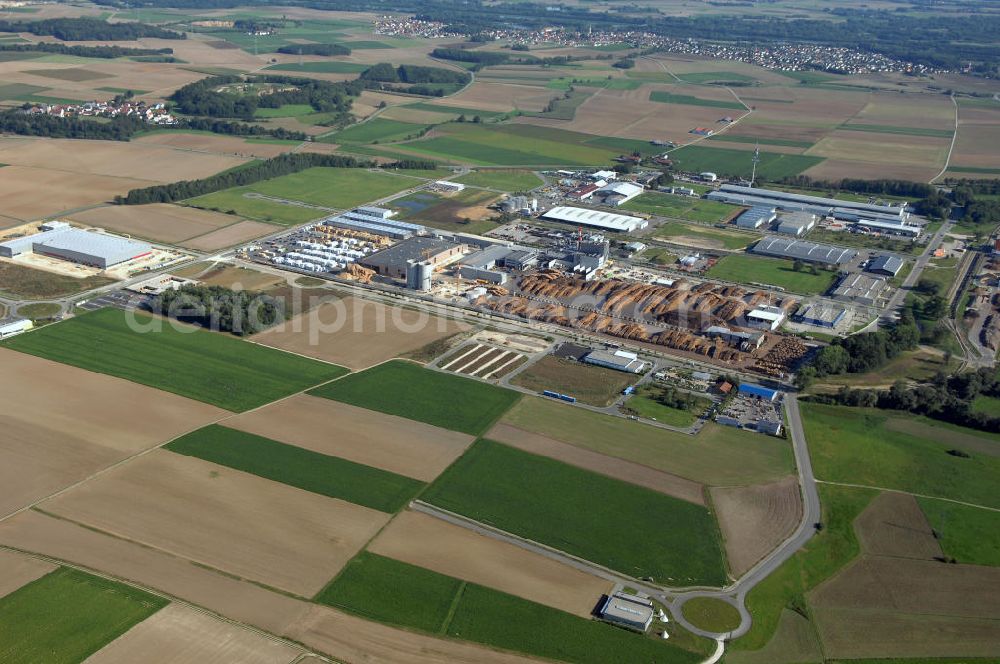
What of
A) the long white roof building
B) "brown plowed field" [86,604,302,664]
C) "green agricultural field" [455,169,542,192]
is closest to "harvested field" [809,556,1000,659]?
"brown plowed field" [86,604,302,664]

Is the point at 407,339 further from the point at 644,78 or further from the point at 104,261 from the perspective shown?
the point at 644,78

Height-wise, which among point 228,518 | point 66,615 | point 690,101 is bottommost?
point 66,615

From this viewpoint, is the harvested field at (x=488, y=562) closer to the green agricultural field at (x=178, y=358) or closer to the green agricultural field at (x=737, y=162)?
the green agricultural field at (x=178, y=358)

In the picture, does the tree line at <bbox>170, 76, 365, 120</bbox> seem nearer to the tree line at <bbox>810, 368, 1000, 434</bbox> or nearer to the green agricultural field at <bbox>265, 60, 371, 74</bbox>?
the green agricultural field at <bbox>265, 60, 371, 74</bbox>

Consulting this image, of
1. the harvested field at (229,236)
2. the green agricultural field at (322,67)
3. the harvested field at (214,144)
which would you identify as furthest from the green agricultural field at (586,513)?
the green agricultural field at (322,67)

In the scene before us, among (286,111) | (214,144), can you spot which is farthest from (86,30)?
(214,144)

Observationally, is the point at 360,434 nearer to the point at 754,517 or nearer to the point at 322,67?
the point at 754,517

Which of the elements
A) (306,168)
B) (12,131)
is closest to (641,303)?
(306,168)

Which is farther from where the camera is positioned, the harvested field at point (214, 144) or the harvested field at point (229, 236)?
the harvested field at point (214, 144)
